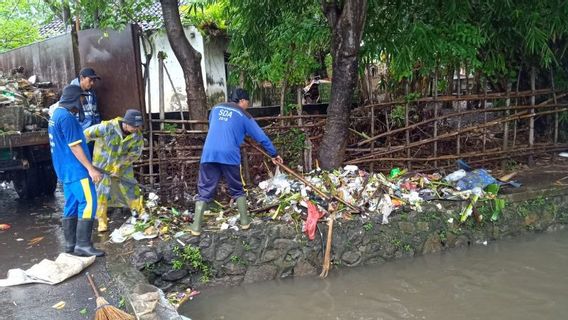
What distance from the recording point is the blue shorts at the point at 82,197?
4969mm

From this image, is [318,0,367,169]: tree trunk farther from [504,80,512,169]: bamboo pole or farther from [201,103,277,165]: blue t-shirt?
[504,80,512,169]: bamboo pole

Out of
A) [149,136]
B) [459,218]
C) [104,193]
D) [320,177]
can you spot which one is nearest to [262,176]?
[320,177]

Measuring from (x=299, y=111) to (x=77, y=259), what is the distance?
389cm

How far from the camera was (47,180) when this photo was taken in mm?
8711

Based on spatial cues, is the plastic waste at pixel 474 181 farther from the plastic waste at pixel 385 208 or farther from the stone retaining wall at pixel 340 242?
the plastic waste at pixel 385 208

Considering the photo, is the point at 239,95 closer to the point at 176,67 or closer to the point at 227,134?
the point at 227,134

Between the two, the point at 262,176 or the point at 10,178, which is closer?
the point at 262,176

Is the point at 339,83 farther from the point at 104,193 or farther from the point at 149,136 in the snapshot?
the point at 104,193

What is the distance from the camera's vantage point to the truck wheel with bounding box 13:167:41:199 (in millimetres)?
8445

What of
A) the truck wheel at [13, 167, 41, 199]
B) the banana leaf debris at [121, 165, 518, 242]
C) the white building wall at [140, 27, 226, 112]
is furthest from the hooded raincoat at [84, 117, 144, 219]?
the white building wall at [140, 27, 226, 112]

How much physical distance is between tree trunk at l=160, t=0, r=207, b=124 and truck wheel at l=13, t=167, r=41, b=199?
11.0 feet

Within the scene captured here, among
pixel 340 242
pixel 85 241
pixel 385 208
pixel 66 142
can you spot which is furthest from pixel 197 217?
pixel 385 208

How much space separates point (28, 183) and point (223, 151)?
16.1 ft

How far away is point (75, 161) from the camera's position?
495 cm
